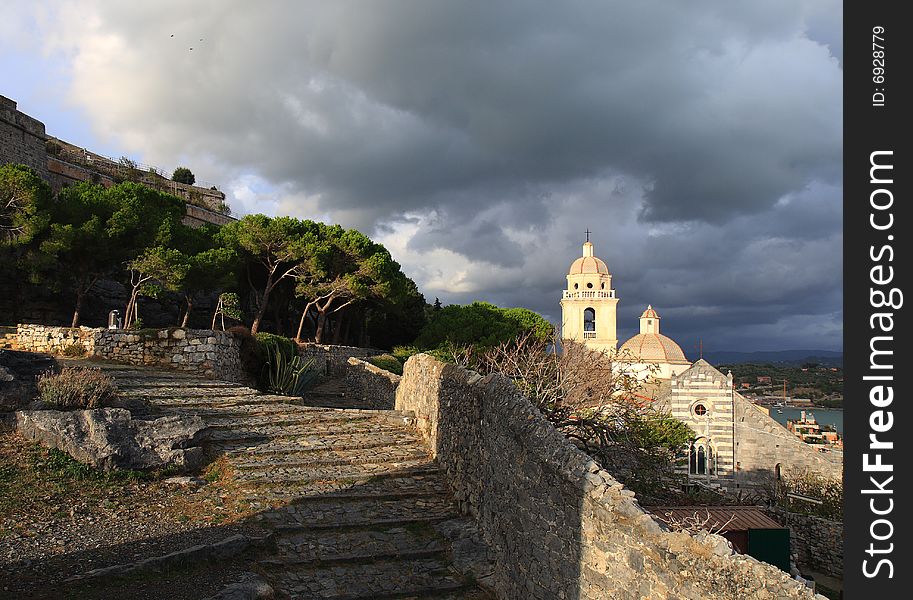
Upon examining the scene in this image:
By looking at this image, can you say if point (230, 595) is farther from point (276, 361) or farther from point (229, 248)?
point (229, 248)

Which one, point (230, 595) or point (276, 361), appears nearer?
point (230, 595)

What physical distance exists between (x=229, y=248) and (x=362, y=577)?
2144 centimetres

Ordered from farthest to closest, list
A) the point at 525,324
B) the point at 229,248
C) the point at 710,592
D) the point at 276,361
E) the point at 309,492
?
the point at 525,324 < the point at 229,248 < the point at 276,361 < the point at 309,492 < the point at 710,592

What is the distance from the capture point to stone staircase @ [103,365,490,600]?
6465 mm

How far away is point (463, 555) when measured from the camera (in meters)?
7.04

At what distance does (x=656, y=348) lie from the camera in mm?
47844

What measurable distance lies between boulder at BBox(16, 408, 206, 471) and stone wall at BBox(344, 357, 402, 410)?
8085 millimetres

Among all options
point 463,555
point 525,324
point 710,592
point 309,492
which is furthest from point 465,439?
point 525,324

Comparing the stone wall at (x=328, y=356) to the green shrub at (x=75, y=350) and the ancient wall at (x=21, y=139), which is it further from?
the ancient wall at (x=21, y=139)

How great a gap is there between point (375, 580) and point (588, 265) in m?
56.7

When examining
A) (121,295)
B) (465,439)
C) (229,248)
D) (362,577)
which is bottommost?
(362,577)

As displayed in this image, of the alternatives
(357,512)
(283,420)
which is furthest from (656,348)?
(357,512)

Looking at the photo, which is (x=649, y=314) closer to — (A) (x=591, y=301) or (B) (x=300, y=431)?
(A) (x=591, y=301)

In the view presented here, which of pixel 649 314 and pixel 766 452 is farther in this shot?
pixel 649 314
